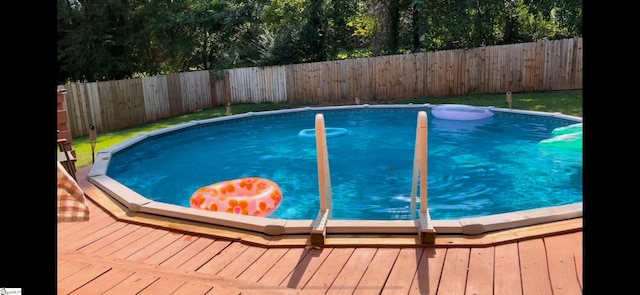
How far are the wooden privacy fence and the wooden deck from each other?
26.9ft

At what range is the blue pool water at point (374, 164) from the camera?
5.78m

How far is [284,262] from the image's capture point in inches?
114

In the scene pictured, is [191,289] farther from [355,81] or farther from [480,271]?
[355,81]

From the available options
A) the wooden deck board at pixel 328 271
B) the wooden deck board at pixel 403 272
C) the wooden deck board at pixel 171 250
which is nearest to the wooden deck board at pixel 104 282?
the wooden deck board at pixel 171 250

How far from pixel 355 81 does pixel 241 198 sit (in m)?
9.41

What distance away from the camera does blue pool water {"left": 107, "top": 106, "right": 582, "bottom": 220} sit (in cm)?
578

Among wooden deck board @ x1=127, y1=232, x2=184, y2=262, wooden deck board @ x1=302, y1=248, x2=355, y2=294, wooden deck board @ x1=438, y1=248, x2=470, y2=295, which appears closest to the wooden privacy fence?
wooden deck board @ x1=127, y1=232, x2=184, y2=262

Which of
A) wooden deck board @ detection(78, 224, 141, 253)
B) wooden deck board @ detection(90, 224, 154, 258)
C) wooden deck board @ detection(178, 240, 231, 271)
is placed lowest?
wooden deck board @ detection(178, 240, 231, 271)

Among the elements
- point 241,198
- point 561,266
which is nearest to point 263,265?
point 561,266

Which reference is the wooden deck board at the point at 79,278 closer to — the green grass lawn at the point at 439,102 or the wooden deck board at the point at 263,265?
the wooden deck board at the point at 263,265

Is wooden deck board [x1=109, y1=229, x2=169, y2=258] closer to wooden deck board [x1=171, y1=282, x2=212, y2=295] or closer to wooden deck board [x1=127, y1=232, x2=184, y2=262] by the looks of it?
wooden deck board [x1=127, y1=232, x2=184, y2=262]

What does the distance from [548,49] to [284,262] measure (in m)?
11.7

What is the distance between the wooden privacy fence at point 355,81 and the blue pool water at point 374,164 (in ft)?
7.18
